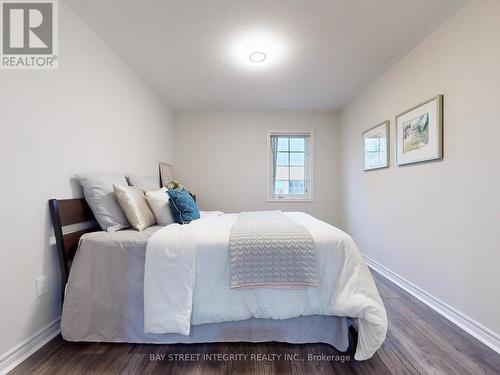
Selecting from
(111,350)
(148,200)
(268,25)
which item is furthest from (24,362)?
(268,25)

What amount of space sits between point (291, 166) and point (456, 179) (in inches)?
103

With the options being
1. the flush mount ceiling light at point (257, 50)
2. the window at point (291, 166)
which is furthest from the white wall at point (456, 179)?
the window at point (291, 166)

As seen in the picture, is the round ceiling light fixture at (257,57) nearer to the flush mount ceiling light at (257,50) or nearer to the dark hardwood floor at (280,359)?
the flush mount ceiling light at (257,50)

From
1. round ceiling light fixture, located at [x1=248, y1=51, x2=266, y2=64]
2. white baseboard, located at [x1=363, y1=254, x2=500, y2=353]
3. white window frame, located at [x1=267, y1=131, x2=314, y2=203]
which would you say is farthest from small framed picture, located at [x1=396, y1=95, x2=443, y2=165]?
white window frame, located at [x1=267, y1=131, x2=314, y2=203]

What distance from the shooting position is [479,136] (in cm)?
163

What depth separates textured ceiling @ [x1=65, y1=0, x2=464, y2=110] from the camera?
1.77m

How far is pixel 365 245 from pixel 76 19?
3885 millimetres

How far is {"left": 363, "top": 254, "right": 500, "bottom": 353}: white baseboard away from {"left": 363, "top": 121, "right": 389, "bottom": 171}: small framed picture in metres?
1.26

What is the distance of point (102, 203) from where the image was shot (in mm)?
1824

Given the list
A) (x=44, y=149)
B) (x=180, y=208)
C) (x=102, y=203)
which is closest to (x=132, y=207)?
(x=102, y=203)

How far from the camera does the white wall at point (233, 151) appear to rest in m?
4.12

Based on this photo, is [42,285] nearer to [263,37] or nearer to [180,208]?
[180,208]

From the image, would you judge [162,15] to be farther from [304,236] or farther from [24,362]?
[24,362]

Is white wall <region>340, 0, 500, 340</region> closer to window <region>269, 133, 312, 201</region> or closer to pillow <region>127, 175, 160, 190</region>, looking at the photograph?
window <region>269, 133, 312, 201</region>
